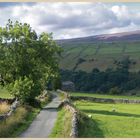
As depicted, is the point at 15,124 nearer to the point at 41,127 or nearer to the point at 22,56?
the point at 41,127

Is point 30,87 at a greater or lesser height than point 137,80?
greater

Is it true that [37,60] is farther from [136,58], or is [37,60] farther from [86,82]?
[136,58]

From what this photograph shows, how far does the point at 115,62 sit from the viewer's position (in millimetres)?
195000

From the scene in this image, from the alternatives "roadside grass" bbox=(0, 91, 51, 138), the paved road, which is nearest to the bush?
the paved road

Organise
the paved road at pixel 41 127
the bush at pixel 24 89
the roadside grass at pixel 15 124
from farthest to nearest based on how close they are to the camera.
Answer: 1. the bush at pixel 24 89
2. the paved road at pixel 41 127
3. the roadside grass at pixel 15 124

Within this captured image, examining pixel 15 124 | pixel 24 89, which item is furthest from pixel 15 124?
pixel 24 89

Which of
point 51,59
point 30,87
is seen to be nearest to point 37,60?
point 51,59

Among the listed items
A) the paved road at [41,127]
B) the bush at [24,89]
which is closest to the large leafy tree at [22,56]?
the bush at [24,89]

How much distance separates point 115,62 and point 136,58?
9834 millimetres

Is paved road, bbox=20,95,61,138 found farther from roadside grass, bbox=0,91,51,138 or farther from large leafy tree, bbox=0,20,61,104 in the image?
large leafy tree, bbox=0,20,61,104

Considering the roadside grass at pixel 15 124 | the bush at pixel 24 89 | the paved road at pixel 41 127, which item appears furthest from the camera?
the bush at pixel 24 89

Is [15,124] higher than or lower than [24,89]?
lower

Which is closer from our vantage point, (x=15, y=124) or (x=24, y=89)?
(x=15, y=124)

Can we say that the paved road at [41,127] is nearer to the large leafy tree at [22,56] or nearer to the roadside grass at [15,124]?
the roadside grass at [15,124]
